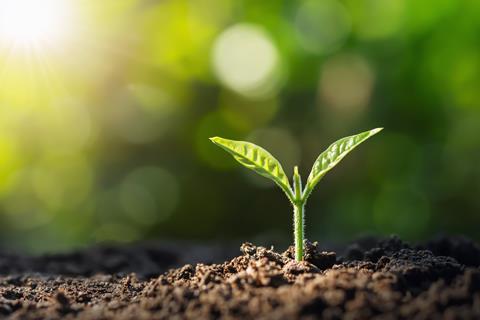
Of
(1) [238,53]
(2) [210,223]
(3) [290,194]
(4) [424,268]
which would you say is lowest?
(4) [424,268]

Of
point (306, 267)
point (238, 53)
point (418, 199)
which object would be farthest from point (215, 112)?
point (306, 267)

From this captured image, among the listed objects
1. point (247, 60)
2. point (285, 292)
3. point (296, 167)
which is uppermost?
point (247, 60)

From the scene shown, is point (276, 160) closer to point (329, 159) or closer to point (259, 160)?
point (259, 160)

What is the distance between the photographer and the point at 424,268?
69.5 inches

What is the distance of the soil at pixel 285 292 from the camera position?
1.47 m

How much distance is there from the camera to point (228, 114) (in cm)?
567

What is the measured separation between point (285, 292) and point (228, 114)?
417 cm

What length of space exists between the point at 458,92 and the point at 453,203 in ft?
3.12

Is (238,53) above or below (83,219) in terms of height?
above

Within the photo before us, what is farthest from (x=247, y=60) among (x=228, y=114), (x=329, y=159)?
(x=329, y=159)

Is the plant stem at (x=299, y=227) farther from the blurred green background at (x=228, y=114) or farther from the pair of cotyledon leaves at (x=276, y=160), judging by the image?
the blurred green background at (x=228, y=114)

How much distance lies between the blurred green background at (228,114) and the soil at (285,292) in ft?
10.6

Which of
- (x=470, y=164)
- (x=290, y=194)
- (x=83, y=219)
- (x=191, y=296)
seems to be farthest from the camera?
(x=83, y=219)

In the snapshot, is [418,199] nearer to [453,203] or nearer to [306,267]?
[453,203]
